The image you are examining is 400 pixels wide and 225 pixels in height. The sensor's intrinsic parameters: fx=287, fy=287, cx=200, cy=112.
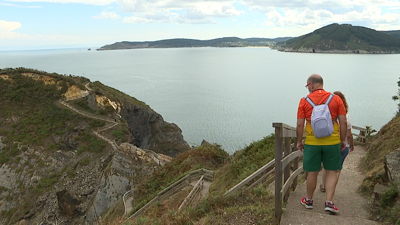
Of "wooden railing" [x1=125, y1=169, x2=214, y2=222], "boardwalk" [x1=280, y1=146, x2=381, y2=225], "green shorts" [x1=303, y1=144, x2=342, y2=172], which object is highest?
"green shorts" [x1=303, y1=144, x2=342, y2=172]

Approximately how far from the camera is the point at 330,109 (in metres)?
4.79

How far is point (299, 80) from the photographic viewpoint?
9025 cm

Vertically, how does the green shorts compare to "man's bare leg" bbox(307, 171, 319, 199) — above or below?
above

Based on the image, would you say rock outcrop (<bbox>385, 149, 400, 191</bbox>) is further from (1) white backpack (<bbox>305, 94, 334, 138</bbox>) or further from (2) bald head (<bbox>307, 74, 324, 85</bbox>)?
(2) bald head (<bbox>307, 74, 324, 85</bbox>)

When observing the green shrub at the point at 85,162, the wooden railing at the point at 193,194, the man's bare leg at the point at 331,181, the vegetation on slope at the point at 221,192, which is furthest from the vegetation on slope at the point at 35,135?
the man's bare leg at the point at 331,181

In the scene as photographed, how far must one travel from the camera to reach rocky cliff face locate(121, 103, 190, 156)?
42.7 m

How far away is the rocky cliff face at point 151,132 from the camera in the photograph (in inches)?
1679

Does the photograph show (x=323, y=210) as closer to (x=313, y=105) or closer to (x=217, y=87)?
(x=313, y=105)

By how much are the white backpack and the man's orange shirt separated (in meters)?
0.15

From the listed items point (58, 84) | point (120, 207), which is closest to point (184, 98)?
point (58, 84)

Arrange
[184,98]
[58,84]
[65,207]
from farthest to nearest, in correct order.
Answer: [184,98], [58,84], [65,207]

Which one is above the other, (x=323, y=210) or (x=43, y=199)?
(x=323, y=210)

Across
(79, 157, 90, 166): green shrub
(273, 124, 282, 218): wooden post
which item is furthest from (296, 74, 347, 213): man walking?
(79, 157, 90, 166): green shrub

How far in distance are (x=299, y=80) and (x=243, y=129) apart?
48989 millimetres
